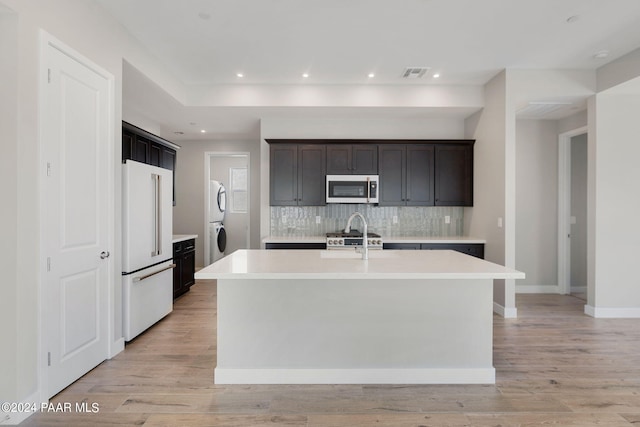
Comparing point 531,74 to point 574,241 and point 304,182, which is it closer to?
point 574,241

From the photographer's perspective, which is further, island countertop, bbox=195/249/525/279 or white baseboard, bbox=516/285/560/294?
white baseboard, bbox=516/285/560/294

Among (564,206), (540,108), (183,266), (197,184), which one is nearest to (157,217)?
(183,266)

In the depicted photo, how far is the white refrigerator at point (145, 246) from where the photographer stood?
3266 mm

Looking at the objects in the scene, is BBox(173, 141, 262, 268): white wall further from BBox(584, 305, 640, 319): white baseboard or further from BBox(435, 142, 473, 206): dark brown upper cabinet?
BBox(584, 305, 640, 319): white baseboard

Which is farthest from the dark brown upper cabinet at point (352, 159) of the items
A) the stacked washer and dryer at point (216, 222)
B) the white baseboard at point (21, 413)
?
the white baseboard at point (21, 413)

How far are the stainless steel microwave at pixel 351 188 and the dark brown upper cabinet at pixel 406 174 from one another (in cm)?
16

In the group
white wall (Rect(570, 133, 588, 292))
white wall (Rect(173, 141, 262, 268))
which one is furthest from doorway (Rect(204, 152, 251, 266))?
white wall (Rect(570, 133, 588, 292))

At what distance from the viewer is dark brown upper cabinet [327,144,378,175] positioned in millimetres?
5168

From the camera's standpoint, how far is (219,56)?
3.91m

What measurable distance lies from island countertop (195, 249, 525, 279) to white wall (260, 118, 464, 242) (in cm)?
271

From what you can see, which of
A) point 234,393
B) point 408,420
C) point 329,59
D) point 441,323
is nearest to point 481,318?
point 441,323

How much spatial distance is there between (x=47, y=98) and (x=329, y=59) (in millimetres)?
2684

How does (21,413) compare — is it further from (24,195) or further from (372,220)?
(372,220)

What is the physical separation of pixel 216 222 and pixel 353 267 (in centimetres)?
552
